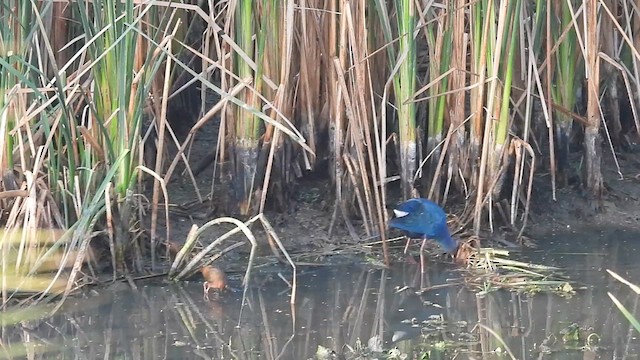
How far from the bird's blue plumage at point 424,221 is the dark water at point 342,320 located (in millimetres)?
120

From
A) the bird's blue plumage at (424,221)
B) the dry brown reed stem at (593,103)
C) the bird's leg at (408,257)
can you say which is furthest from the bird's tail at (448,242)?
the dry brown reed stem at (593,103)

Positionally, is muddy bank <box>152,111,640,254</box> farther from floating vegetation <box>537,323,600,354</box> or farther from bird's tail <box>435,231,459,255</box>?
floating vegetation <box>537,323,600,354</box>

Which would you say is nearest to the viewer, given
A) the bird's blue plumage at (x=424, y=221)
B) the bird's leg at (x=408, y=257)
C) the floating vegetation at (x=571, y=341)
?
the floating vegetation at (x=571, y=341)

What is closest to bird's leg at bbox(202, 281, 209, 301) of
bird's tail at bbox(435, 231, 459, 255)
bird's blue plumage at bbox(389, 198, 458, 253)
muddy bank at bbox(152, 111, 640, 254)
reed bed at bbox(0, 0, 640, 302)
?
reed bed at bbox(0, 0, 640, 302)

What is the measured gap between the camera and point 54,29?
162 inches

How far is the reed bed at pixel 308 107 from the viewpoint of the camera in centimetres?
363

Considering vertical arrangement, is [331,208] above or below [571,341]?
above

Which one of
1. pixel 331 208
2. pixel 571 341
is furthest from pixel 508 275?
pixel 331 208

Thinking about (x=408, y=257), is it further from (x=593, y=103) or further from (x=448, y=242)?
(x=593, y=103)

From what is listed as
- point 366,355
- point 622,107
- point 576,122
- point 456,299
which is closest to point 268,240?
point 456,299

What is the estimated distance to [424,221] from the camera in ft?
12.7

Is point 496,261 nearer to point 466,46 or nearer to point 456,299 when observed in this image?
point 456,299

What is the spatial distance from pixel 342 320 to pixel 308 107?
1.07 meters

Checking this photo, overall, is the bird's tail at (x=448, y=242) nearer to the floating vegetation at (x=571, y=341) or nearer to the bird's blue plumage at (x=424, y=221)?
the bird's blue plumage at (x=424, y=221)
